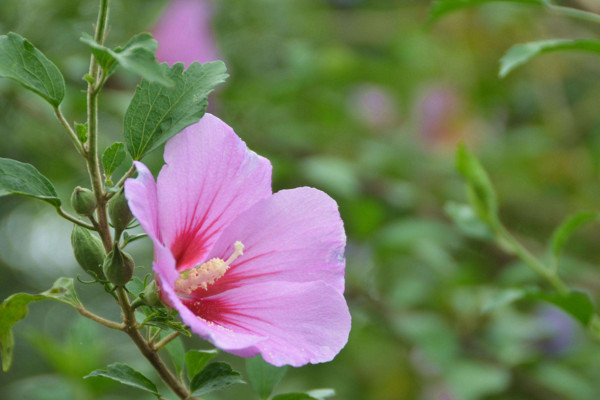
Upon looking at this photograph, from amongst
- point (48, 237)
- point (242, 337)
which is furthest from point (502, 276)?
point (48, 237)

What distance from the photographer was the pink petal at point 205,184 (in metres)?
0.60

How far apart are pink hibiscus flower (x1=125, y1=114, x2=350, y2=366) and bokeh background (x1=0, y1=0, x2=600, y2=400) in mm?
439

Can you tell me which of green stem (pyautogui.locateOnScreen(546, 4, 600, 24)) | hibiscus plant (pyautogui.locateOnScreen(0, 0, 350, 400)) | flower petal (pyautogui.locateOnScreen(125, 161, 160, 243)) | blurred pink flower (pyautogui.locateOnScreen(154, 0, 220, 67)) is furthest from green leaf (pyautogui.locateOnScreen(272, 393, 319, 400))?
blurred pink flower (pyautogui.locateOnScreen(154, 0, 220, 67))

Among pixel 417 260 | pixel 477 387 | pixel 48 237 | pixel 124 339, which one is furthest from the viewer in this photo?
pixel 124 339

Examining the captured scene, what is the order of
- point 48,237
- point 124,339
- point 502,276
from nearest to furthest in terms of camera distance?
1. point 502,276
2. point 48,237
3. point 124,339

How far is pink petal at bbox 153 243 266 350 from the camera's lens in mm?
511

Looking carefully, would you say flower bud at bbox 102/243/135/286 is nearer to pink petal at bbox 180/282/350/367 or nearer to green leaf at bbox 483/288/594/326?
pink petal at bbox 180/282/350/367

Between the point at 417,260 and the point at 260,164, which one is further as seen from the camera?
the point at 417,260

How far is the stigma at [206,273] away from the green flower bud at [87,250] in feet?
0.32

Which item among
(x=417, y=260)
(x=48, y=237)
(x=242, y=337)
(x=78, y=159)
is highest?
(x=242, y=337)

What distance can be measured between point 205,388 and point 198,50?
1.24m

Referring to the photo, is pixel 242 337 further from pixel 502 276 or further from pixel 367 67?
pixel 367 67

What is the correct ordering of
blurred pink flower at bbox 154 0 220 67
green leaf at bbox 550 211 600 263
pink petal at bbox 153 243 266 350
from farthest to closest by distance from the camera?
blurred pink flower at bbox 154 0 220 67 → green leaf at bbox 550 211 600 263 → pink petal at bbox 153 243 266 350

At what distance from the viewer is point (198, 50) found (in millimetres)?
1732
